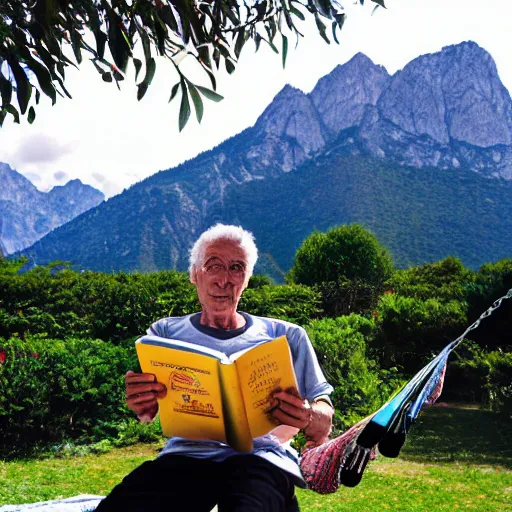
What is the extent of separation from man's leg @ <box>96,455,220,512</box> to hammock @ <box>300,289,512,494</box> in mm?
353

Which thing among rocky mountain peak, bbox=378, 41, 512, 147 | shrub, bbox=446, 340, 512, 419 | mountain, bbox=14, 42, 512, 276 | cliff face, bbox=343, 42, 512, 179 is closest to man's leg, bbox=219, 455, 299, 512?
shrub, bbox=446, 340, 512, 419

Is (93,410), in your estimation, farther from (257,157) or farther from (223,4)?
(257,157)

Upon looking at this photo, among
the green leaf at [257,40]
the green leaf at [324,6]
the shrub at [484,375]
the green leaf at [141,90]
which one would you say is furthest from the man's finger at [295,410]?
the shrub at [484,375]

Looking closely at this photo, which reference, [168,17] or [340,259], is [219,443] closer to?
[168,17]

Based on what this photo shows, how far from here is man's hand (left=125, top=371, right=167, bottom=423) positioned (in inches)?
86.8

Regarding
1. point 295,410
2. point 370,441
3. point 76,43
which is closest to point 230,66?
point 76,43

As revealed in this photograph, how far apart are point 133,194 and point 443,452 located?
87372 millimetres

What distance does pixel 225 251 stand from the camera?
2.75 metres

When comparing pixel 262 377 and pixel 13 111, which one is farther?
pixel 13 111

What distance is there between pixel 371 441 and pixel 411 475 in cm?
320

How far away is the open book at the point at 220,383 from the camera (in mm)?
2078

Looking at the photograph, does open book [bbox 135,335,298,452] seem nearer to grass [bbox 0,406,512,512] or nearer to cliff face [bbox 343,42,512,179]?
grass [bbox 0,406,512,512]

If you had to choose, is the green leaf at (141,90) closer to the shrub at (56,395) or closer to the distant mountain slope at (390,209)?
the shrub at (56,395)

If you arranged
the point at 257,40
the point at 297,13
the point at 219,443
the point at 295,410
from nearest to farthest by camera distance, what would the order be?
the point at 295,410 < the point at 219,443 < the point at 297,13 < the point at 257,40
